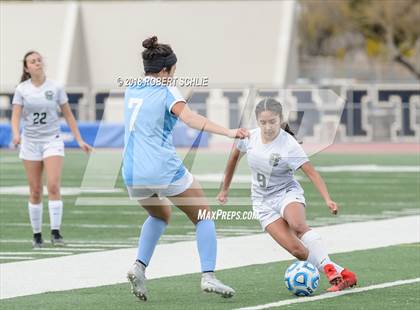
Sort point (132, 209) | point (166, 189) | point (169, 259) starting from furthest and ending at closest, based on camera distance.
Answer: point (132, 209), point (169, 259), point (166, 189)

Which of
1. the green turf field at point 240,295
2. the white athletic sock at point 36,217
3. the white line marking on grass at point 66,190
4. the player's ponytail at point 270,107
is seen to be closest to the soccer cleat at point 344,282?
the green turf field at point 240,295

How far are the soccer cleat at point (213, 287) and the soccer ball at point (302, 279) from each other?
0.50m

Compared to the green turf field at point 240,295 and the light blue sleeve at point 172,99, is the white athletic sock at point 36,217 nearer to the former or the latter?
the green turf field at point 240,295

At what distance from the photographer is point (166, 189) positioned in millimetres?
9281

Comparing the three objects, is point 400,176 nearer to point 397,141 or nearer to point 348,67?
point 397,141

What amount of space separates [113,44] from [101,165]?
19316 millimetres

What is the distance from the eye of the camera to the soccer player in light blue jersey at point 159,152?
364 inches

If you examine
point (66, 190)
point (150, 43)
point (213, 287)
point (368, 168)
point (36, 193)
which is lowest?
point (213, 287)

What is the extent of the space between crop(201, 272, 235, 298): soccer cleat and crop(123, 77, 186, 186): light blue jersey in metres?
0.74

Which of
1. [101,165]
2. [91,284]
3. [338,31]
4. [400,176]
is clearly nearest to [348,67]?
[338,31]

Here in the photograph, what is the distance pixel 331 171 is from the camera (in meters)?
26.2

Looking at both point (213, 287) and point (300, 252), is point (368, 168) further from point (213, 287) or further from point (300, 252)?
point (213, 287)

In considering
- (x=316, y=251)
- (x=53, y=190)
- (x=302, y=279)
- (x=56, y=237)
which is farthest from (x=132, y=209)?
(x=302, y=279)

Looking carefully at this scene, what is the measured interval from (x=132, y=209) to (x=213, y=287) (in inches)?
366
